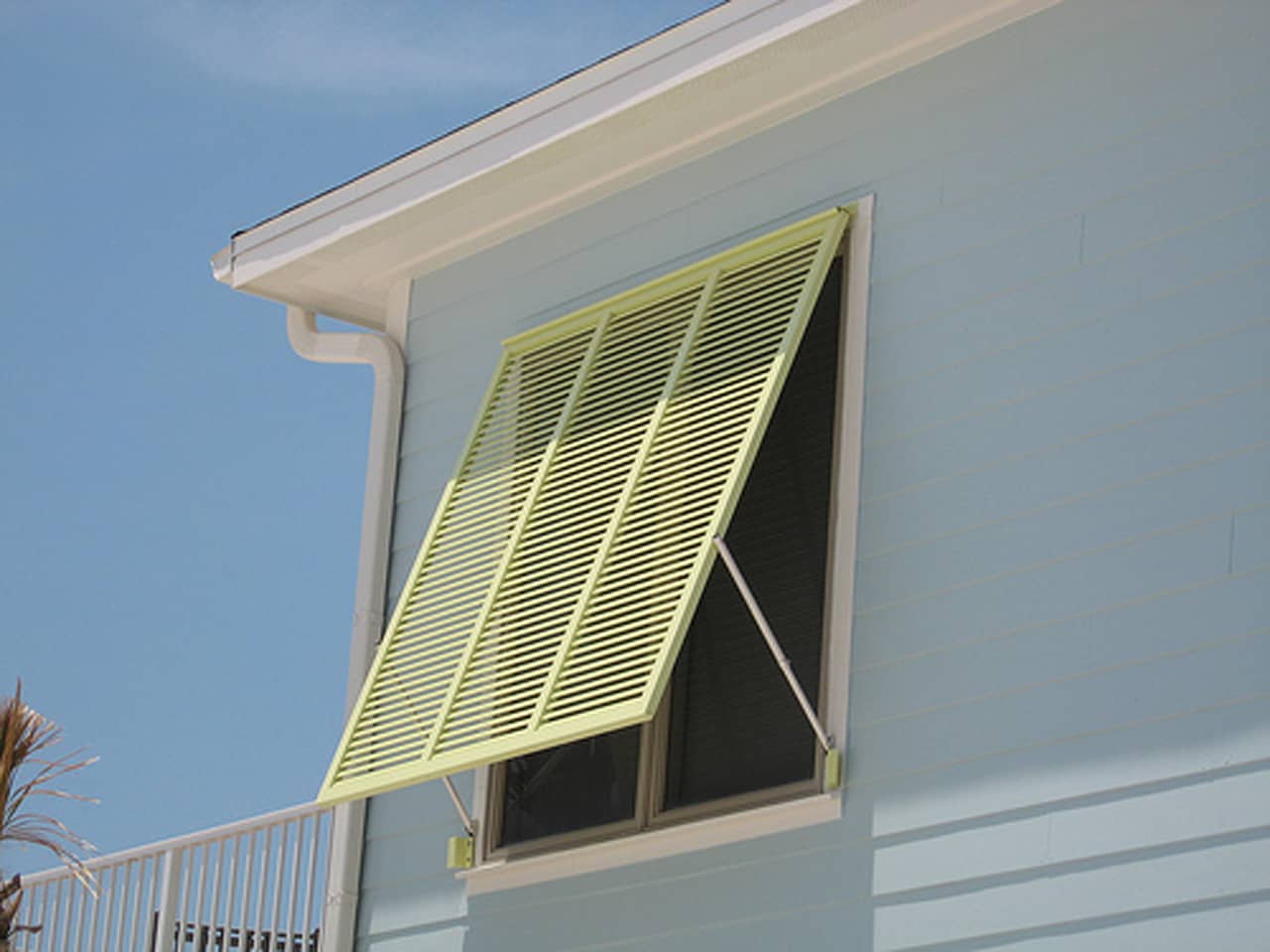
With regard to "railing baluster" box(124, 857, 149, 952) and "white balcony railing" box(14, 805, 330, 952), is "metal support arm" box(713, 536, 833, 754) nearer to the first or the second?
"white balcony railing" box(14, 805, 330, 952)

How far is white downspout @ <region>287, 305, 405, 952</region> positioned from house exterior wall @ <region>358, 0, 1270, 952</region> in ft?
2.45

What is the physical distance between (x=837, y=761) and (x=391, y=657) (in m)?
1.87

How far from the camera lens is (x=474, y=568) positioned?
24.7 ft

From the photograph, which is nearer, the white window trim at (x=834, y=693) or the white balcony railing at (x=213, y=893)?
the white window trim at (x=834, y=693)

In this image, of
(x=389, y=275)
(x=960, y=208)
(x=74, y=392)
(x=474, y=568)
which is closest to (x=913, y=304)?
(x=960, y=208)

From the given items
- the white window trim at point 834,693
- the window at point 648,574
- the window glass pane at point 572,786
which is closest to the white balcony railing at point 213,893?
the window glass pane at point 572,786

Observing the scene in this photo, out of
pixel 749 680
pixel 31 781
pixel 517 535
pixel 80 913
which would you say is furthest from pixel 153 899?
pixel 749 680

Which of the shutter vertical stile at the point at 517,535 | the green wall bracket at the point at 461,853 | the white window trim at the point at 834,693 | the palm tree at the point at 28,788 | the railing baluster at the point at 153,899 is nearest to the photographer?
the white window trim at the point at 834,693

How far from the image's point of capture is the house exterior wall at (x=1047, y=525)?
18.1 feet

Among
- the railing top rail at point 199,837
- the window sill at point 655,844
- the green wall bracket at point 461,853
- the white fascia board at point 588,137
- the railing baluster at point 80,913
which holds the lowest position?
the window sill at point 655,844

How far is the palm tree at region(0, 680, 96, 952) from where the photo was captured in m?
9.37

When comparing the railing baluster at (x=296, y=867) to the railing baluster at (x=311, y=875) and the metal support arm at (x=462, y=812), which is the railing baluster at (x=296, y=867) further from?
the metal support arm at (x=462, y=812)

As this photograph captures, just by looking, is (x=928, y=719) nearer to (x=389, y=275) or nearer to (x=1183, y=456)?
(x=1183, y=456)

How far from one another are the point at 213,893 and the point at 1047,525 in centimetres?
420
